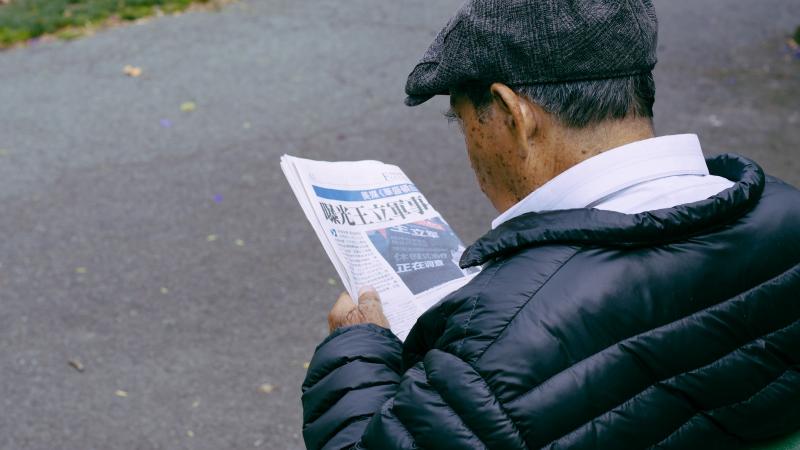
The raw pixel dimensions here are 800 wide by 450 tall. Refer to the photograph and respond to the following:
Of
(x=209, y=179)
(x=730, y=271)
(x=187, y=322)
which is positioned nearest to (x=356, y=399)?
(x=730, y=271)

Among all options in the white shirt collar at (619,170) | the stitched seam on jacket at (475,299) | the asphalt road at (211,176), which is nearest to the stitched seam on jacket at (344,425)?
the stitched seam on jacket at (475,299)

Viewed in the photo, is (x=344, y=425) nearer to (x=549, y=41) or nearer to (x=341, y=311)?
(x=341, y=311)

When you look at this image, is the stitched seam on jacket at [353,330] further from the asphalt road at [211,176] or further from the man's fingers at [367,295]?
the asphalt road at [211,176]

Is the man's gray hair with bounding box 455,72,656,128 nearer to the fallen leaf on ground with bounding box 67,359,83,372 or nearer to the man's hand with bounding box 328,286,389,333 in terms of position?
the man's hand with bounding box 328,286,389,333

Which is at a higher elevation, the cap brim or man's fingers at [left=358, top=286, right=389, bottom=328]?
the cap brim

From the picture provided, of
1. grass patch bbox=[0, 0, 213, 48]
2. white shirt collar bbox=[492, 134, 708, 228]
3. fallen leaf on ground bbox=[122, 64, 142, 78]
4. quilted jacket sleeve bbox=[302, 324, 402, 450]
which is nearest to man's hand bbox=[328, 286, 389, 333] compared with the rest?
quilted jacket sleeve bbox=[302, 324, 402, 450]

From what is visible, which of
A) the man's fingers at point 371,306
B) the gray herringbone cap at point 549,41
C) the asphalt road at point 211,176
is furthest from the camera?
the asphalt road at point 211,176

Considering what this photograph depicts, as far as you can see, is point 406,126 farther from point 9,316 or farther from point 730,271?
point 730,271

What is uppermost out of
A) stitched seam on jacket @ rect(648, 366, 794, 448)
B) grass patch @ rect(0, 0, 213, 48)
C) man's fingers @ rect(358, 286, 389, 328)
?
stitched seam on jacket @ rect(648, 366, 794, 448)

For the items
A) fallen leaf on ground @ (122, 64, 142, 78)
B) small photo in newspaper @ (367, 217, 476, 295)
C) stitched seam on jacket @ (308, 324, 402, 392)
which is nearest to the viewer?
stitched seam on jacket @ (308, 324, 402, 392)

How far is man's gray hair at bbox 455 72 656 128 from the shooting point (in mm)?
1324

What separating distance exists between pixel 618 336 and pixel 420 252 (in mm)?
801

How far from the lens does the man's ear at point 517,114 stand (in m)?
1.34

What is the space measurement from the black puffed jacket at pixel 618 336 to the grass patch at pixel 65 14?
218 inches
